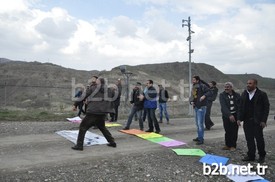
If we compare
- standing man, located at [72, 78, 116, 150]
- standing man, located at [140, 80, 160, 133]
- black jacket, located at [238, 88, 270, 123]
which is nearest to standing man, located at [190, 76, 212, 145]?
standing man, located at [140, 80, 160, 133]

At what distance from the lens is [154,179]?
6699 millimetres

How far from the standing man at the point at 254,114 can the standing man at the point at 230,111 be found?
1.16m

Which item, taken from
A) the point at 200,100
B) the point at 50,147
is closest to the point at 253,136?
the point at 200,100

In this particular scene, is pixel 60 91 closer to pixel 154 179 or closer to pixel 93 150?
pixel 93 150

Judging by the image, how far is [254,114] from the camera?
7.87 m

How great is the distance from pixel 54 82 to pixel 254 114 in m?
37.0

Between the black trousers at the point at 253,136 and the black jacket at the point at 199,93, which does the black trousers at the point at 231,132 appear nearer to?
the black jacket at the point at 199,93

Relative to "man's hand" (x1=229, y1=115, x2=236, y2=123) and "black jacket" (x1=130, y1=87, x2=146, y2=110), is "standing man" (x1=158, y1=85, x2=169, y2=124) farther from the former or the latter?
"man's hand" (x1=229, y1=115, x2=236, y2=123)

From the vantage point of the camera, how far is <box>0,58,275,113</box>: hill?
29281 millimetres

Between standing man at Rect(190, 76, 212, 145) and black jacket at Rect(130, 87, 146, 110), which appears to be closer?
standing man at Rect(190, 76, 212, 145)

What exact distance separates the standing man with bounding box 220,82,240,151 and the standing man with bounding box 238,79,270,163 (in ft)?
3.79

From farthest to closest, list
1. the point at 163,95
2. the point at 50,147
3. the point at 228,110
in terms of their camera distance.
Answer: the point at 163,95 < the point at 228,110 < the point at 50,147

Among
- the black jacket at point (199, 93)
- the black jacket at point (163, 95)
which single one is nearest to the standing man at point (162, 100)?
the black jacket at point (163, 95)

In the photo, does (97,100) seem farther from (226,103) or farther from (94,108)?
(226,103)
